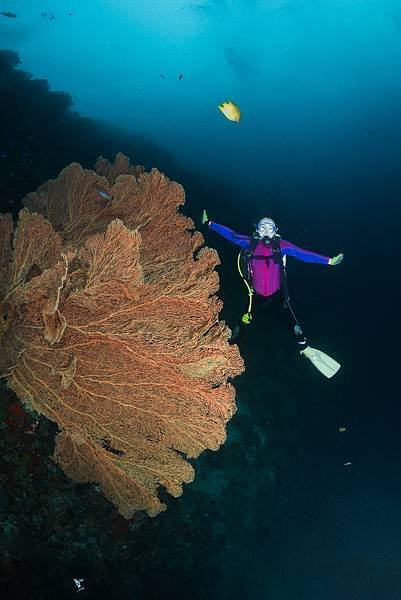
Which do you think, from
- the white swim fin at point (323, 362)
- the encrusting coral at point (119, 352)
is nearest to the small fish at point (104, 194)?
the encrusting coral at point (119, 352)

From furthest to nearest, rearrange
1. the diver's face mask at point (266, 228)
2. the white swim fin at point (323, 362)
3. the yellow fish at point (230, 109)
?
the white swim fin at point (323, 362) < the yellow fish at point (230, 109) < the diver's face mask at point (266, 228)

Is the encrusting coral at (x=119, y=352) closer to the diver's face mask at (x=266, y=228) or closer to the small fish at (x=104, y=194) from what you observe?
the small fish at (x=104, y=194)

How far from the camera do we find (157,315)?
375 centimetres

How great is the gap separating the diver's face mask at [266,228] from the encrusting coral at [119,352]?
9.52 ft

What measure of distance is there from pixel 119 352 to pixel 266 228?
4106mm

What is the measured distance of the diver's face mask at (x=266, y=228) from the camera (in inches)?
271

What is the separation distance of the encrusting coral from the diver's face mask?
2.90m

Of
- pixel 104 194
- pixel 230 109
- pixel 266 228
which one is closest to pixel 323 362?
pixel 266 228

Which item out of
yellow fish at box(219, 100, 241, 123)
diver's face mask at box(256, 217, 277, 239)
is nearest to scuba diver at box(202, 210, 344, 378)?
diver's face mask at box(256, 217, 277, 239)

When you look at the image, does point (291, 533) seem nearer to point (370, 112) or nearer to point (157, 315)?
point (157, 315)

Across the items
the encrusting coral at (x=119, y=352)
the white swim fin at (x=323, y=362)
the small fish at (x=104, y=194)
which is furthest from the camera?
the white swim fin at (x=323, y=362)

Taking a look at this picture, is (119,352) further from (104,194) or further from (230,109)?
(230,109)

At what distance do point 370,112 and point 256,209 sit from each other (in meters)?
30.6

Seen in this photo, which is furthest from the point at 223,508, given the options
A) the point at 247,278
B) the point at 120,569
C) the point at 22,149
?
the point at 22,149
